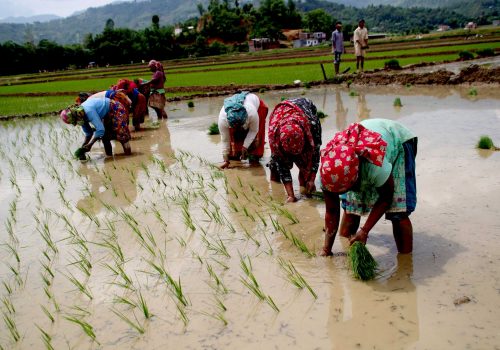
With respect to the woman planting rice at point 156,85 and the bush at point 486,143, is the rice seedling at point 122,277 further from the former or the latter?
the woman planting rice at point 156,85

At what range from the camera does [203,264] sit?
3389mm

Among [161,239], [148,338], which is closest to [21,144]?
[161,239]

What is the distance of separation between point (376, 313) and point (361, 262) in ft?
1.20

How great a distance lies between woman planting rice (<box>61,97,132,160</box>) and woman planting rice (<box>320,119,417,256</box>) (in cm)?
474

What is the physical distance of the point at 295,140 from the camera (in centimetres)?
408

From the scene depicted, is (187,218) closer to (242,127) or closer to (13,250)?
(13,250)

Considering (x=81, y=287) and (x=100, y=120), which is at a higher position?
(x=100, y=120)

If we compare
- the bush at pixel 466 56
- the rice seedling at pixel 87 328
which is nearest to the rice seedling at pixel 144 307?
the rice seedling at pixel 87 328

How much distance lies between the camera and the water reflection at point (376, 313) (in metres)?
2.37

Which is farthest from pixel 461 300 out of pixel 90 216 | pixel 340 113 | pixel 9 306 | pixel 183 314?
pixel 340 113

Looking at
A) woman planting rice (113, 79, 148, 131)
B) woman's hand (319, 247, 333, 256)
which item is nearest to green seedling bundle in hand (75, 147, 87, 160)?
woman planting rice (113, 79, 148, 131)

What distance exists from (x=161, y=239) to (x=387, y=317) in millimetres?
2098

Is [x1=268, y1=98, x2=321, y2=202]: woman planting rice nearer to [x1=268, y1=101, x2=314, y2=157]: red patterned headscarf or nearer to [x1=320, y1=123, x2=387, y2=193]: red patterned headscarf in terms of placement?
[x1=268, y1=101, x2=314, y2=157]: red patterned headscarf

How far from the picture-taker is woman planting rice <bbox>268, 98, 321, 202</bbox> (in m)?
4.11
